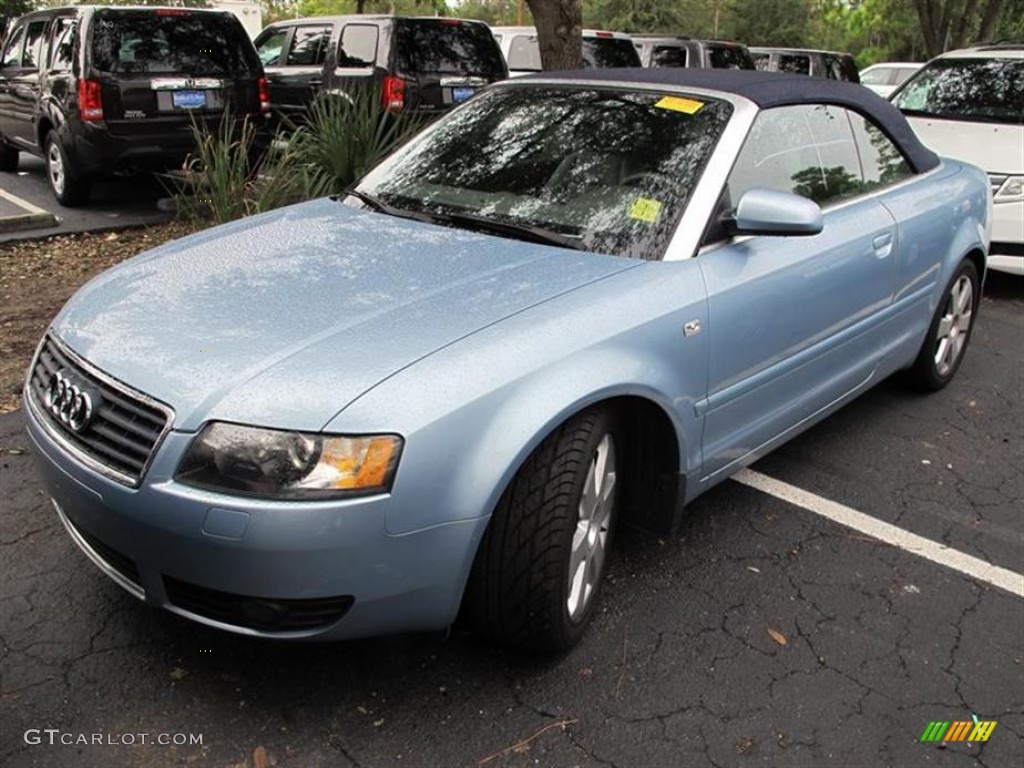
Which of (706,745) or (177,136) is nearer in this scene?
(706,745)

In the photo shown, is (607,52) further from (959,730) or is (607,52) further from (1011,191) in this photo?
(959,730)

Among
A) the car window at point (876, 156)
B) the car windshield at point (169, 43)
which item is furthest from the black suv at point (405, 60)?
the car window at point (876, 156)

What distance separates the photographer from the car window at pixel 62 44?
27.5 ft

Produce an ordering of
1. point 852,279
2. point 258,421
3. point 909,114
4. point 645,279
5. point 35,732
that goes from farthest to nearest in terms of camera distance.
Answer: point 909,114
point 852,279
point 645,279
point 35,732
point 258,421

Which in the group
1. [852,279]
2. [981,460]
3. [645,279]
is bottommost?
[981,460]

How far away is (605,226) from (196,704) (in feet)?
6.19

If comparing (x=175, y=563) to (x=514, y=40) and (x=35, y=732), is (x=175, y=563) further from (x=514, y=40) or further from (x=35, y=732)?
(x=514, y=40)

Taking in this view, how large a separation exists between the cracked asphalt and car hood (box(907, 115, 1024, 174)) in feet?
13.8

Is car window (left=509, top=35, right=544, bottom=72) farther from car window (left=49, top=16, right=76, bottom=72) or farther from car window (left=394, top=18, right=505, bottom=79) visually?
car window (left=49, top=16, right=76, bottom=72)

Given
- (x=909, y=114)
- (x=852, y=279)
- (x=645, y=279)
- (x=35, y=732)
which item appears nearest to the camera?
(x=35, y=732)

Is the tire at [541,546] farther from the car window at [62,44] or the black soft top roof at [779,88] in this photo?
the car window at [62,44]

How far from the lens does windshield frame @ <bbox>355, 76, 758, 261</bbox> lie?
9.79 ft

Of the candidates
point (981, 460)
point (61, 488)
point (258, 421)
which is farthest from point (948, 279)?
point (61, 488)

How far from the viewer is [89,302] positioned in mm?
2850
